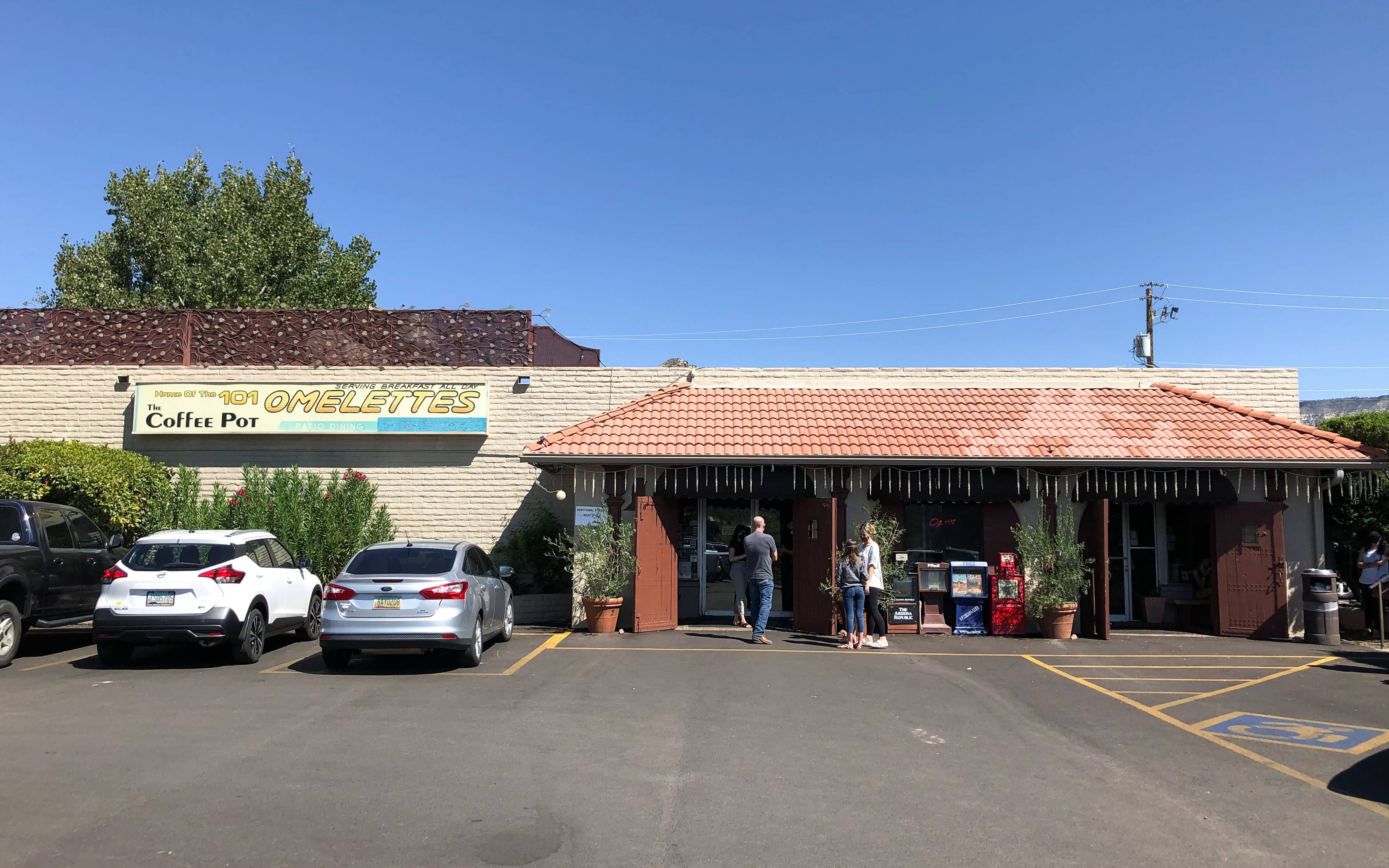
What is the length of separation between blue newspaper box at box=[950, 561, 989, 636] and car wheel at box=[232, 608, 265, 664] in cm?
1004

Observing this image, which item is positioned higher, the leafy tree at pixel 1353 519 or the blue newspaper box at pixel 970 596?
the leafy tree at pixel 1353 519

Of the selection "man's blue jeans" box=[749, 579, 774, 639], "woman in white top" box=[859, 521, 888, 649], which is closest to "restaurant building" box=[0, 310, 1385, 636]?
"woman in white top" box=[859, 521, 888, 649]

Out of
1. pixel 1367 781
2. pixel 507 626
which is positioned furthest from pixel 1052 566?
pixel 507 626

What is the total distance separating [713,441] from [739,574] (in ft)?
7.23

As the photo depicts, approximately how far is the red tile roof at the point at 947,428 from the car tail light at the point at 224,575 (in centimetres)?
467

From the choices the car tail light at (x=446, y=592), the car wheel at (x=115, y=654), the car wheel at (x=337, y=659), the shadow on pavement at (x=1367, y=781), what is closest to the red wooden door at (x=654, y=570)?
the car tail light at (x=446, y=592)

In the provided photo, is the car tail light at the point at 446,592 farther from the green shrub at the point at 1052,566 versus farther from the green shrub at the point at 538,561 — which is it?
the green shrub at the point at 1052,566

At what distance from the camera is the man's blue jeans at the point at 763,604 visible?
13180 millimetres

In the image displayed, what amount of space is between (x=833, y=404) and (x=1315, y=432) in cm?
792

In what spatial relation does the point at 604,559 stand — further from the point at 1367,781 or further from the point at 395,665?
the point at 1367,781

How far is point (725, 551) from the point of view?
1648cm

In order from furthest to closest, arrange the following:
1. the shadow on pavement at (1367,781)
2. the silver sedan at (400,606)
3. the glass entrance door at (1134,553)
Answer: the glass entrance door at (1134,553), the silver sedan at (400,606), the shadow on pavement at (1367,781)

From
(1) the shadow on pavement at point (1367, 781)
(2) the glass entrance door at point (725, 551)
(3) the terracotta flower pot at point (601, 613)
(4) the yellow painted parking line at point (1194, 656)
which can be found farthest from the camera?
(2) the glass entrance door at point (725, 551)

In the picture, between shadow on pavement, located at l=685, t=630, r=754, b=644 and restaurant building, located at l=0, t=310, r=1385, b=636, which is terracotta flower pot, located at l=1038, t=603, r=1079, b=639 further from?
shadow on pavement, located at l=685, t=630, r=754, b=644
